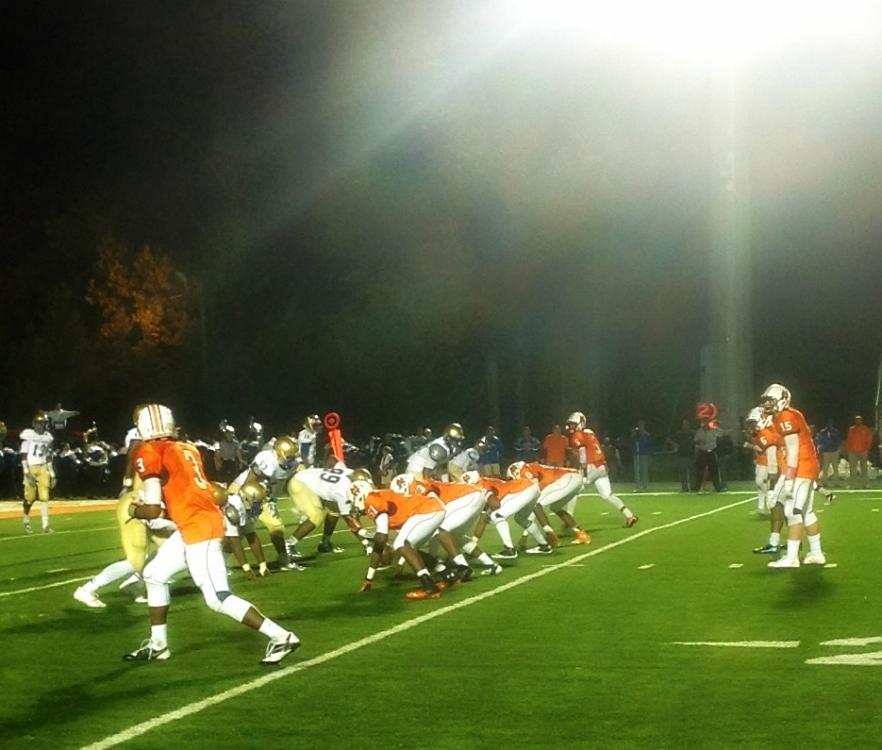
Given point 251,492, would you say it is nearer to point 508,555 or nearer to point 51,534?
point 508,555

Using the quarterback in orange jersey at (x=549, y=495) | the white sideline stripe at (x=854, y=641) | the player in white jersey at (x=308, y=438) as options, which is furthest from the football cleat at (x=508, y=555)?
the white sideline stripe at (x=854, y=641)

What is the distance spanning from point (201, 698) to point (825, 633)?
4758 millimetres

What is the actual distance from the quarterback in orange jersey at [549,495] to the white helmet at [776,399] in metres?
3.10

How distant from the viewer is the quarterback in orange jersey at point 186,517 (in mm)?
9531

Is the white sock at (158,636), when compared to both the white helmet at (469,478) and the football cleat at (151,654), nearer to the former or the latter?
the football cleat at (151,654)

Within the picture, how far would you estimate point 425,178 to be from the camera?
51250mm

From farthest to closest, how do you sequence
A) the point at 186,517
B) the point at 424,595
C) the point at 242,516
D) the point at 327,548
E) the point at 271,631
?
the point at 327,548 < the point at 242,516 < the point at 424,595 < the point at 186,517 < the point at 271,631

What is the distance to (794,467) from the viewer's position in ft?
51.4

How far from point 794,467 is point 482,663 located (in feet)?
21.5

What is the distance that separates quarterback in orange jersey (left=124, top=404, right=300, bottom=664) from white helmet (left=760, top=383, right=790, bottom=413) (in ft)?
25.4

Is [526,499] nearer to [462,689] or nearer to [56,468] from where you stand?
[462,689]

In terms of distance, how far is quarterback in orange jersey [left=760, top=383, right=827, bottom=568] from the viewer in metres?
15.7

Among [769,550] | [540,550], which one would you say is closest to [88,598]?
[540,550]

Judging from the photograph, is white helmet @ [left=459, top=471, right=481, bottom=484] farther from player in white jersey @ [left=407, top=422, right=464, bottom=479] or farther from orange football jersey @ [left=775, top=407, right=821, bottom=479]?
orange football jersey @ [left=775, top=407, right=821, bottom=479]
